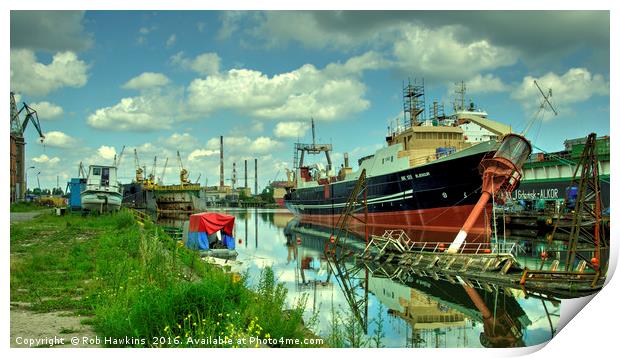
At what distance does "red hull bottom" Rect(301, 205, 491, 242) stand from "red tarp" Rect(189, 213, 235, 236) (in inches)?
260

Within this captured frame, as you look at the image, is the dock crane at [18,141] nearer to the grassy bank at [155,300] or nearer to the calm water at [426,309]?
the grassy bank at [155,300]

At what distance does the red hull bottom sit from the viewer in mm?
25163

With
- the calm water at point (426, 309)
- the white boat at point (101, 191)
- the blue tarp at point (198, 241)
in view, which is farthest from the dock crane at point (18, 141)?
the white boat at point (101, 191)

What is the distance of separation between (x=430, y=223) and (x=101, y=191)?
2138 centimetres

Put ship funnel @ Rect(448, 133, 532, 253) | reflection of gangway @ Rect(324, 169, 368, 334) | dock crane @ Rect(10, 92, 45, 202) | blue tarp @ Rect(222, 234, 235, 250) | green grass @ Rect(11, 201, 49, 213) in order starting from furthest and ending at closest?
blue tarp @ Rect(222, 234, 235, 250) < ship funnel @ Rect(448, 133, 532, 253) < green grass @ Rect(11, 201, 49, 213) < reflection of gangway @ Rect(324, 169, 368, 334) < dock crane @ Rect(10, 92, 45, 202)

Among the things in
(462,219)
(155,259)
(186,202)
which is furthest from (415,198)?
(186,202)

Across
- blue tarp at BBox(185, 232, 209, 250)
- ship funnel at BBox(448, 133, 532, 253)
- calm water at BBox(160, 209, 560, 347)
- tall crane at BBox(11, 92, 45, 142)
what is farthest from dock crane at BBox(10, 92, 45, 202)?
ship funnel at BBox(448, 133, 532, 253)

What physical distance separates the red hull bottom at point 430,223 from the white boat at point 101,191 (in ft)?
54.0

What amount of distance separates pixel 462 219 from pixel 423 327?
16.6m

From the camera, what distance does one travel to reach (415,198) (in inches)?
1245

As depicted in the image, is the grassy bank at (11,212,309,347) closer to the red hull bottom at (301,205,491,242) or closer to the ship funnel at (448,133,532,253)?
the ship funnel at (448,133,532,253)

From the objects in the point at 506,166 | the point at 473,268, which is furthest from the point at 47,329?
the point at 506,166

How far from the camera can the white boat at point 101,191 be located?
34.8m

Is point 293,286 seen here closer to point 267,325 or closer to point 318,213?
point 267,325
